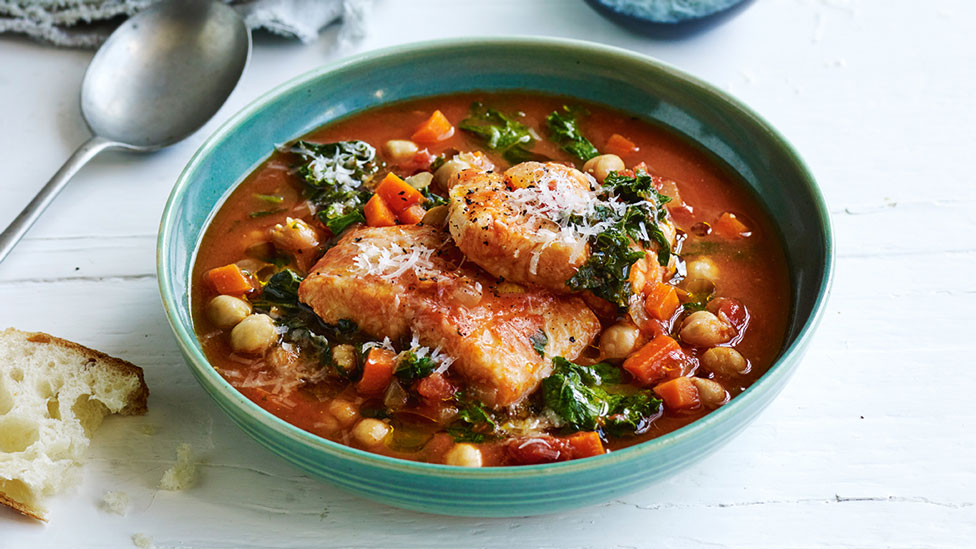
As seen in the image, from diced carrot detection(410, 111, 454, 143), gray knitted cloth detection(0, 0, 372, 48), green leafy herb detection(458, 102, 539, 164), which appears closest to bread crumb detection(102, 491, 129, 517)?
diced carrot detection(410, 111, 454, 143)

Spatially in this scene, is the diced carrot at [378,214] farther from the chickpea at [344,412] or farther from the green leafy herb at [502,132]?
the chickpea at [344,412]

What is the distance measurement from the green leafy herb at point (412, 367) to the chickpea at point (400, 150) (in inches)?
56.3

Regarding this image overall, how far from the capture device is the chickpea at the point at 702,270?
170 inches

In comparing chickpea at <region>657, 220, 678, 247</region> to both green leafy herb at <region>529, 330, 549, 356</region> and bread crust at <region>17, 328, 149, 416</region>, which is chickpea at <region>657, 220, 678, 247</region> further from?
bread crust at <region>17, 328, 149, 416</region>

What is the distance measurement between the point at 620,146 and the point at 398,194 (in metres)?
1.21

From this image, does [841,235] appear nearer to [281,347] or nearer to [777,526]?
[777,526]

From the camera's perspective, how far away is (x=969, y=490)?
387 cm

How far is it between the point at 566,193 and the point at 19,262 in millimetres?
2899

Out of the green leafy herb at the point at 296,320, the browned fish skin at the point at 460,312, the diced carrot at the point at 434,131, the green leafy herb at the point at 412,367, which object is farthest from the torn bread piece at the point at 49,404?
the diced carrot at the point at 434,131

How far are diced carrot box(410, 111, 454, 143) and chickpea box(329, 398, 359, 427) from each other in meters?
1.77

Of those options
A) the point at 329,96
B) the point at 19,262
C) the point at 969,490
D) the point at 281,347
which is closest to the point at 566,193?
Result: the point at 281,347

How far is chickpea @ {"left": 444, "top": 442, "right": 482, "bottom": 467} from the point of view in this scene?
3539 millimetres

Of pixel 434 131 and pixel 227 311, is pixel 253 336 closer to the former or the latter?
pixel 227 311

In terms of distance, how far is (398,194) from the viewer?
182 inches
